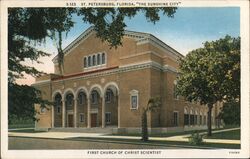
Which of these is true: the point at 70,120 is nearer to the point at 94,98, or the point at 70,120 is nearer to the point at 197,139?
the point at 94,98

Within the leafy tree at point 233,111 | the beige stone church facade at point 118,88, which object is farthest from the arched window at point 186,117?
the leafy tree at point 233,111

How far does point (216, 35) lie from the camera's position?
424 inches

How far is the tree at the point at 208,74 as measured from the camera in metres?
13.6

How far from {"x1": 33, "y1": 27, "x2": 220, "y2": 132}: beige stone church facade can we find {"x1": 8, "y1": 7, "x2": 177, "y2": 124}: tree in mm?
5015

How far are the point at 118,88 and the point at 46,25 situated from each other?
9.86 m

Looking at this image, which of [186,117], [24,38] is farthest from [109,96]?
[24,38]

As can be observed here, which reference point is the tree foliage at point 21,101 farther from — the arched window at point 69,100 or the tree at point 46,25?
the arched window at point 69,100

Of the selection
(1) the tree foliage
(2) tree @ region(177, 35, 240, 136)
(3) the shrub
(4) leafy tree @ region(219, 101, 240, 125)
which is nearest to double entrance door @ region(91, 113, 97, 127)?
(2) tree @ region(177, 35, 240, 136)

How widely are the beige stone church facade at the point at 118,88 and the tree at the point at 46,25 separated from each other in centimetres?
502

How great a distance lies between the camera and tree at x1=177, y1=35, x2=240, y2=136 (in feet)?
44.6

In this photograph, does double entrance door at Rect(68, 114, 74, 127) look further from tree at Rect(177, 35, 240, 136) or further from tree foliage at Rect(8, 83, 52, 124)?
→ tree foliage at Rect(8, 83, 52, 124)

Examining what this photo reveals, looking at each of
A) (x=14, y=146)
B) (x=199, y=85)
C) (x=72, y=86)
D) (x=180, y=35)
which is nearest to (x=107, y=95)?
(x=72, y=86)

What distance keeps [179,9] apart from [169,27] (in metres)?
1.43

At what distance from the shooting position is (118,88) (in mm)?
18891
